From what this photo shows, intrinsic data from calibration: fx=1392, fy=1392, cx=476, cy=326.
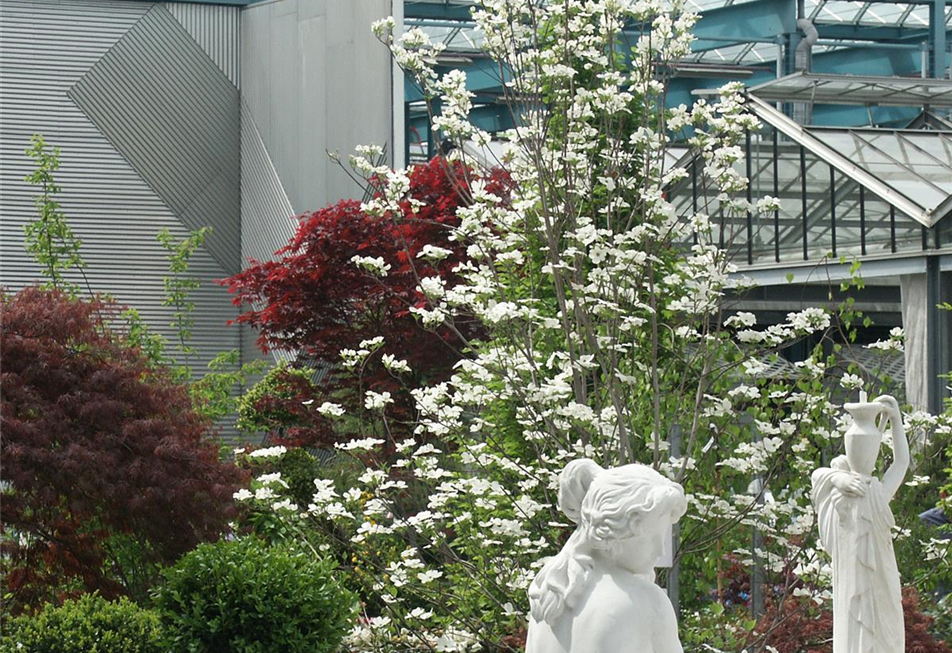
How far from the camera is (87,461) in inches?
339

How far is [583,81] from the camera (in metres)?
8.42

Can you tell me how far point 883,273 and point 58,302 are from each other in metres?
8.01

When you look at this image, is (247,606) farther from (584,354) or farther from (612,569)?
(612,569)

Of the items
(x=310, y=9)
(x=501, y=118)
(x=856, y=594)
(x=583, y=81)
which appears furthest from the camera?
(x=501, y=118)

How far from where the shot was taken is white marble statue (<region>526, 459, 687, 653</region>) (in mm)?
2973

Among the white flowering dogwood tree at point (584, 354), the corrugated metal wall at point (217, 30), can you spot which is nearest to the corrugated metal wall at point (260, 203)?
the corrugated metal wall at point (217, 30)

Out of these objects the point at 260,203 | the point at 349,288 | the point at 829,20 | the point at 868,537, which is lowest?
the point at 868,537

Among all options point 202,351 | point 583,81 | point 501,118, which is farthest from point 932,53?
point 583,81

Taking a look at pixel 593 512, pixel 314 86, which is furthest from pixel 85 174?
pixel 593 512

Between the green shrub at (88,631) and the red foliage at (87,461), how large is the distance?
0.82 metres

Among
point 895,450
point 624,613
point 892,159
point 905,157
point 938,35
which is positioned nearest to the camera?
point 624,613

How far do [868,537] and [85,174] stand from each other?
1400 cm

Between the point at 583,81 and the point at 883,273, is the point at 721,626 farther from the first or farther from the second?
the point at 883,273

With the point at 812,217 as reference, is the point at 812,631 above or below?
below
